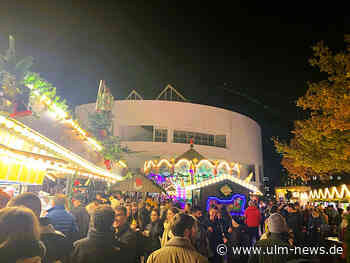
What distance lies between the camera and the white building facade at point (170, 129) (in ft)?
109

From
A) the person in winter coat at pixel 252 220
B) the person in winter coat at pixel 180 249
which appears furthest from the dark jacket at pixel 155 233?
the person in winter coat at pixel 252 220

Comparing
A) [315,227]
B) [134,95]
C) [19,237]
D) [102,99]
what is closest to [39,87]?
[19,237]

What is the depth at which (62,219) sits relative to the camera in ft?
15.0

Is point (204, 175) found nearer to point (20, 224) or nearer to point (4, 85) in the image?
point (4, 85)

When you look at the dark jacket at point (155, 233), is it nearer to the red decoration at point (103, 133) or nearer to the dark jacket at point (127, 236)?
the dark jacket at point (127, 236)

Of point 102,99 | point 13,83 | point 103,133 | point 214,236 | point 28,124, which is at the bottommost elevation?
point 214,236

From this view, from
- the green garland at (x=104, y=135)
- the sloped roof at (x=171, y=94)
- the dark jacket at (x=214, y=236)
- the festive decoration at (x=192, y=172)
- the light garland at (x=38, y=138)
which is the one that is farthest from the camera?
the sloped roof at (x=171, y=94)

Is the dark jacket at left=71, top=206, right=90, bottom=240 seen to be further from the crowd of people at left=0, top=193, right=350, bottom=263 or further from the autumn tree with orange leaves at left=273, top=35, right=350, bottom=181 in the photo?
the autumn tree with orange leaves at left=273, top=35, right=350, bottom=181

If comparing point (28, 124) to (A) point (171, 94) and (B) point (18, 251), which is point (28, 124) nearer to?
(B) point (18, 251)

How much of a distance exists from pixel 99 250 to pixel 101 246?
0.04m

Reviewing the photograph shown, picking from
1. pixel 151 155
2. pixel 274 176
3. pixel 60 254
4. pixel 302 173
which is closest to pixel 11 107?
pixel 60 254

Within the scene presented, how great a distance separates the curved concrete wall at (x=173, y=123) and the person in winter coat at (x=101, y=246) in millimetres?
30240

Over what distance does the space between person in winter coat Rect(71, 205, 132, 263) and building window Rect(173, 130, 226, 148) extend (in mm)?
31759

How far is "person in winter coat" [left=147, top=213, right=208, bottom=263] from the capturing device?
261 centimetres
